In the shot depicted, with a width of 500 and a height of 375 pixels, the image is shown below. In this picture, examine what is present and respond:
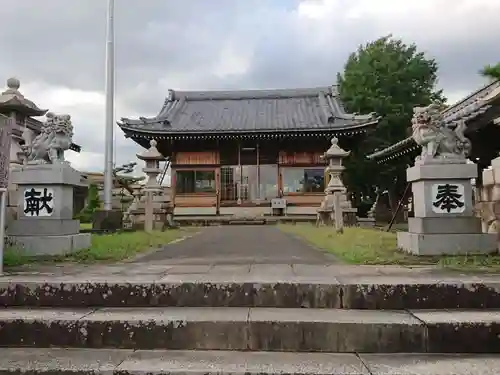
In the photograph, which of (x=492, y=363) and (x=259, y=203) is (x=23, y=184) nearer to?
(x=492, y=363)

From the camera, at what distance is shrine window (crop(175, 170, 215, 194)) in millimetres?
22141

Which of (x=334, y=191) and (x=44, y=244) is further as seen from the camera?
(x=334, y=191)

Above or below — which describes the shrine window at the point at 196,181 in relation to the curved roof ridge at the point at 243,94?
below

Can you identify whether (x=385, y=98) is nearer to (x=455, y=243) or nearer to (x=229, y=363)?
(x=455, y=243)

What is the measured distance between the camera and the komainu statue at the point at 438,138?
5.61 m

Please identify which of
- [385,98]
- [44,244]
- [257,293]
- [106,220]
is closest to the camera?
[257,293]

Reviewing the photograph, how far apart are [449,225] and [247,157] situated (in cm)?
1734

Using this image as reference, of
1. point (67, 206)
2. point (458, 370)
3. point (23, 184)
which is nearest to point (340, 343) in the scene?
point (458, 370)

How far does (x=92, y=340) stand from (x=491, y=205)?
5279 millimetres

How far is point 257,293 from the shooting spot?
3.44 metres

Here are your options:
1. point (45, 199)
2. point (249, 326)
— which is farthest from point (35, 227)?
point (249, 326)

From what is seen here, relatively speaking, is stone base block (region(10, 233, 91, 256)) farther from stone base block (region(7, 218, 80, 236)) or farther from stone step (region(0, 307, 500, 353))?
stone step (region(0, 307, 500, 353))

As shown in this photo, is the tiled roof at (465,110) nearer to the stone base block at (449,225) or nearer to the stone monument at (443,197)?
the stone monument at (443,197)

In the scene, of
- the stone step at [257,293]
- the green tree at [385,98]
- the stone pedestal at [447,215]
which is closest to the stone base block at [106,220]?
the stone step at [257,293]
